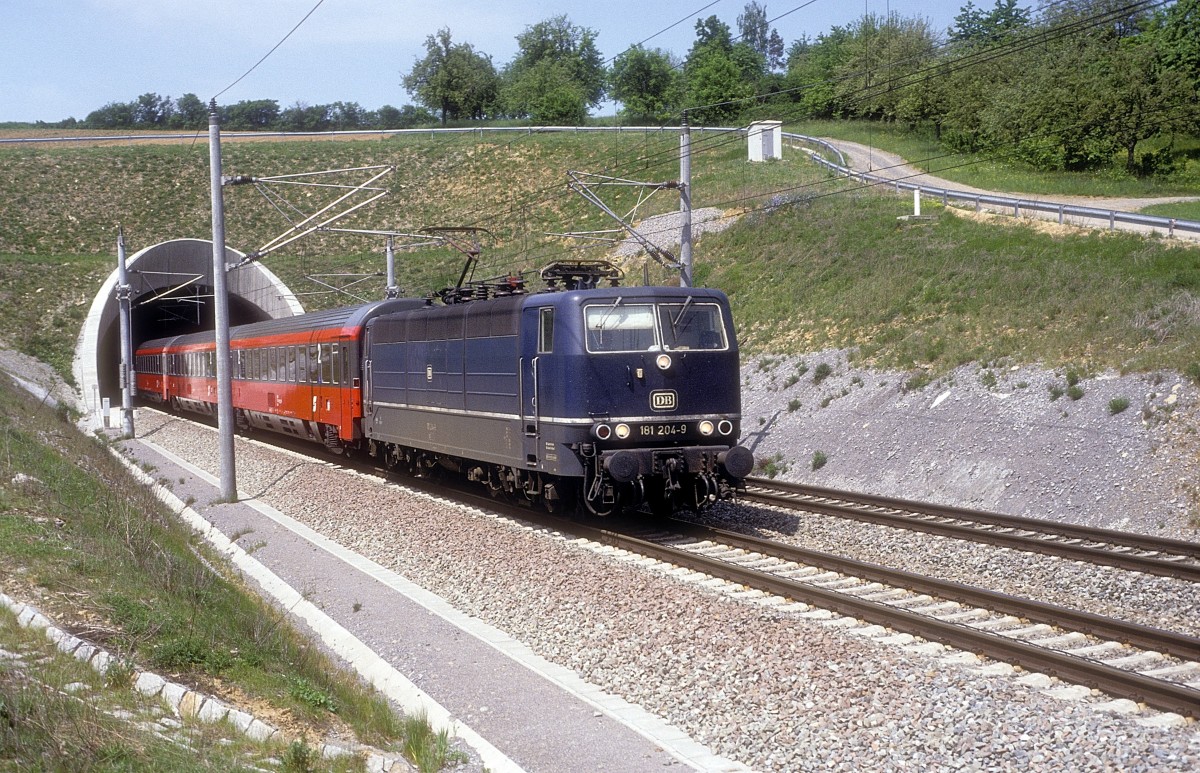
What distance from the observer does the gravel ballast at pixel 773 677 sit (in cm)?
652

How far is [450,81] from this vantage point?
300 ft

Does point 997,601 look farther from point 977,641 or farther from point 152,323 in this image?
point 152,323

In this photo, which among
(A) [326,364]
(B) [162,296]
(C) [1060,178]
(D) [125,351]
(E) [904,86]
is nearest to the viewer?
(A) [326,364]

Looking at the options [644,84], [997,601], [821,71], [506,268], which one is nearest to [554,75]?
[644,84]

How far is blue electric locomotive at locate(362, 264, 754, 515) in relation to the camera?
14203mm

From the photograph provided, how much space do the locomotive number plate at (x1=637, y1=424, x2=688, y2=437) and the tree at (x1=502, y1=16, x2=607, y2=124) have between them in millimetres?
72745

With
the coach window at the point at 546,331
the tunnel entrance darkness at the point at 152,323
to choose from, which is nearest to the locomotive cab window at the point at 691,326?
the coach window at the point at 546,331

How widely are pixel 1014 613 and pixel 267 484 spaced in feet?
52.4

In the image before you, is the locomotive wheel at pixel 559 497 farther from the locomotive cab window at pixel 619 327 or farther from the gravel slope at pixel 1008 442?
the gravel slope at pixel 1008 442

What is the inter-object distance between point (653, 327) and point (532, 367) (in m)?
1.73

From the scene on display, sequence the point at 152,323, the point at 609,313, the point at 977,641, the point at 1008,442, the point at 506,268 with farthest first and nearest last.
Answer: the point at 152,323
the point at 506,268
the point at 1008,442
the point at 609,313
the point at 977,641

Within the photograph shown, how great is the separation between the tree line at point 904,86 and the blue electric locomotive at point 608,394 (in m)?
6.76

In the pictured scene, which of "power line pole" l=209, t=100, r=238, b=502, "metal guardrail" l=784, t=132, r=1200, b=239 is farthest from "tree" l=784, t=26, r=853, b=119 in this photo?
"power line pole" l=209, t=100, r=238, b=502

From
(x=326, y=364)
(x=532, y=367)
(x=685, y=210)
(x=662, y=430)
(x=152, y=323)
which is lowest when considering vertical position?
(x=152, y=323)
